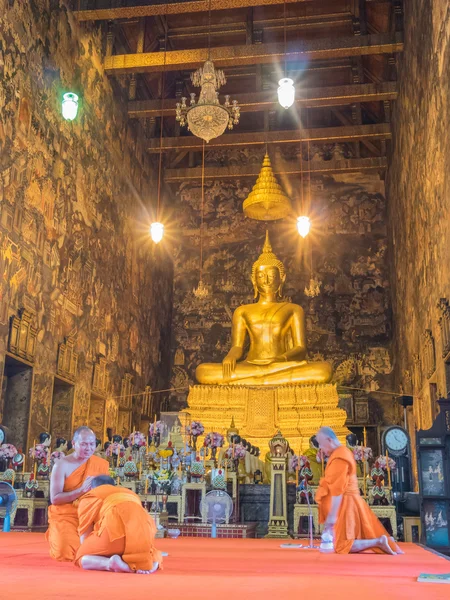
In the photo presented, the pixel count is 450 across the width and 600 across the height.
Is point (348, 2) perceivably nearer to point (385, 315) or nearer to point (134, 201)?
point (134, 201)

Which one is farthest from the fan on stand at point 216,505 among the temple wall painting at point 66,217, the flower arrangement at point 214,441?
the temple wall painting at point 66,217

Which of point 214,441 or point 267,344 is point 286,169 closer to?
point 267,344

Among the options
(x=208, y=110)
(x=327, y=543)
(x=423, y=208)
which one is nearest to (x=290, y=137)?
(x=423, y=208)

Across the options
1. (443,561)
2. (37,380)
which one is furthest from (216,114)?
(443,561)

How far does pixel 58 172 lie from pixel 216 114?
2.28m

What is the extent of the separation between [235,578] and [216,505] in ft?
11.0

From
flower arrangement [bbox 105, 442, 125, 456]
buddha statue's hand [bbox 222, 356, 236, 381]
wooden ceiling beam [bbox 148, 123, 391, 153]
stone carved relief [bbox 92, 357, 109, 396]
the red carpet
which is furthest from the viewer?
wooden ceiling beam [bbox 148, 123, 391, 153]

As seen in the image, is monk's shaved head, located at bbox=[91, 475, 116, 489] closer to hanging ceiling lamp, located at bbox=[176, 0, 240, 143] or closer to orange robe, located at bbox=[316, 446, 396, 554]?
orange robe, located at bbox=[316, 446, 396, 554]

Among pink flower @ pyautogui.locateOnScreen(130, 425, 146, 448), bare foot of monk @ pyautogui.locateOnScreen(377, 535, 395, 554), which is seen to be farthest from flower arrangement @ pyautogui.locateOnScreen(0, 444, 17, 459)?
bare foot of monk @ pyautogui.locateOnScreen(377, 535, 395, 554)

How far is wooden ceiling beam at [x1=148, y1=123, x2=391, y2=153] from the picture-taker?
1215cm

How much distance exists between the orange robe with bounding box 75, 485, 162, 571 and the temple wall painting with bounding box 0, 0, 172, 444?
4195mm

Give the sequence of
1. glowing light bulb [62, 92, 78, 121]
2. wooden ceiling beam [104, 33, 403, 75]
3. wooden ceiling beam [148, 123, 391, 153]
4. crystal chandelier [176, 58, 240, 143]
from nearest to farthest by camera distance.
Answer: crystal chandelier [176, 58, 240, 143] → glowing light bulb [62, 92, 78, 121] → wooden ceiling beam [104, 33, 403, 75] → wooden ceiling beam [148, 123, 391, 153]

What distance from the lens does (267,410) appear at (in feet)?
31.6

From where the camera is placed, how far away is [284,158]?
14.2 meters
